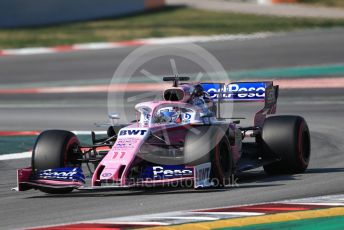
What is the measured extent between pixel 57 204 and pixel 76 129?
8.77 metres

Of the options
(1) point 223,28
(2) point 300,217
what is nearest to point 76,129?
(2) point 300,217

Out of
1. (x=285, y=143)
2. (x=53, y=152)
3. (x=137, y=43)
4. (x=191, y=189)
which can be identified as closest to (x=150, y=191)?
(x=191, y=189)

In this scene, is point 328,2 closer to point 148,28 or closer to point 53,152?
point 148,28

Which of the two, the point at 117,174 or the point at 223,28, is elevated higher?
the point at 223,28

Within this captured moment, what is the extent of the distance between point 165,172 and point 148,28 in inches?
986

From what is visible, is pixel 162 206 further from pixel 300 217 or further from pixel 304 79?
pixel 304 79

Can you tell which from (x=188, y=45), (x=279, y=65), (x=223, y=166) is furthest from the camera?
(x=188, y=45)

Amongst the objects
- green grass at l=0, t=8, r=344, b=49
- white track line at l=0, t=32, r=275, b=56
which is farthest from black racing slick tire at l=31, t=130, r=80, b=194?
green grass at l=0, t=8, r=344, b=49

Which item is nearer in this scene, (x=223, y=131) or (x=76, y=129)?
(x=223, y=131)

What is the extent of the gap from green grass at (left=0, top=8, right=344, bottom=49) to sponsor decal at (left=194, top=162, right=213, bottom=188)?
2307 cm

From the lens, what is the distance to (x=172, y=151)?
1213 cm

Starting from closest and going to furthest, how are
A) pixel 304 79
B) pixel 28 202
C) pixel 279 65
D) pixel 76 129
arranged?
1. pixel 28 202
2. pixel 76 129
3. pixel 304 79
4. pixel 279 65

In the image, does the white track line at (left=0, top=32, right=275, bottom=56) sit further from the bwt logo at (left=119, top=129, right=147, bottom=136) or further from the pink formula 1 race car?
the bwt logo at (left=119, top=129, right=147, bottom=136)

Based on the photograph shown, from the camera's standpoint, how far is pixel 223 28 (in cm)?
3562
